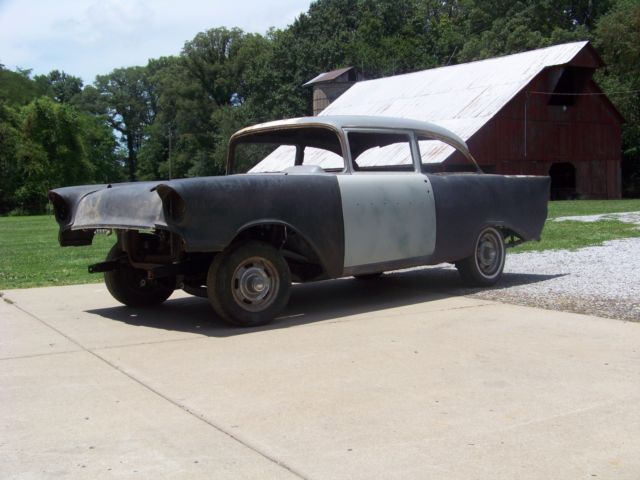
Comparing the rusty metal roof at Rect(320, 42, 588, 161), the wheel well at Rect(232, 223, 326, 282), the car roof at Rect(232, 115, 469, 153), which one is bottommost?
the wheel well at Rect(232, 223, 326, 282)

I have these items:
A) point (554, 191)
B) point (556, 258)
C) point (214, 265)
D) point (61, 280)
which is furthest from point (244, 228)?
point (554, 191)

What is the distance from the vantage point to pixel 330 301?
7.91 metres

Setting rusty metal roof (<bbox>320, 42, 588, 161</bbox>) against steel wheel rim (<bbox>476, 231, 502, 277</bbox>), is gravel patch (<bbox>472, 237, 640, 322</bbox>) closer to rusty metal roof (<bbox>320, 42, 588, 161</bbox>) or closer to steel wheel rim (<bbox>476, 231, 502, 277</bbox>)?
steel wheel rim (<bbox>476, 231, 502, 277</bbox>)

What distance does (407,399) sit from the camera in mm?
4316

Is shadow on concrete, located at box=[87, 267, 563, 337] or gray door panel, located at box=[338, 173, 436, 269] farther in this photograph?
gray door panel, located at box=[338, 173, 436, 269]

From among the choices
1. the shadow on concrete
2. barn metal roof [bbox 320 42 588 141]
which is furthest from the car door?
barn metal roof [bbox 320 42 588 141]

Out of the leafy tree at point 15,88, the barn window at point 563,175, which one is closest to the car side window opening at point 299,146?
the barn window at point 563,175

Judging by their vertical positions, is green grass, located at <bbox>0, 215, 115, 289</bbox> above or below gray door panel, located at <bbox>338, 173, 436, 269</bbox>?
below

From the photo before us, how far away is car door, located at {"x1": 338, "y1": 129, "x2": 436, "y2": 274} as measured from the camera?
7.08 m

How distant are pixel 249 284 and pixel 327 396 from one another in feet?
7.35

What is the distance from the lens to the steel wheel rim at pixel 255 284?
643cm

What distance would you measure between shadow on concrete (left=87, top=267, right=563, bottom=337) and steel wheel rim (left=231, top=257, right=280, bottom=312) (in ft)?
0.72

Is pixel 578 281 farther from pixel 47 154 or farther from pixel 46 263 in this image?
pixel 47 154

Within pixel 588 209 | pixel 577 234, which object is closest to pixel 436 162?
pixel 577 234
